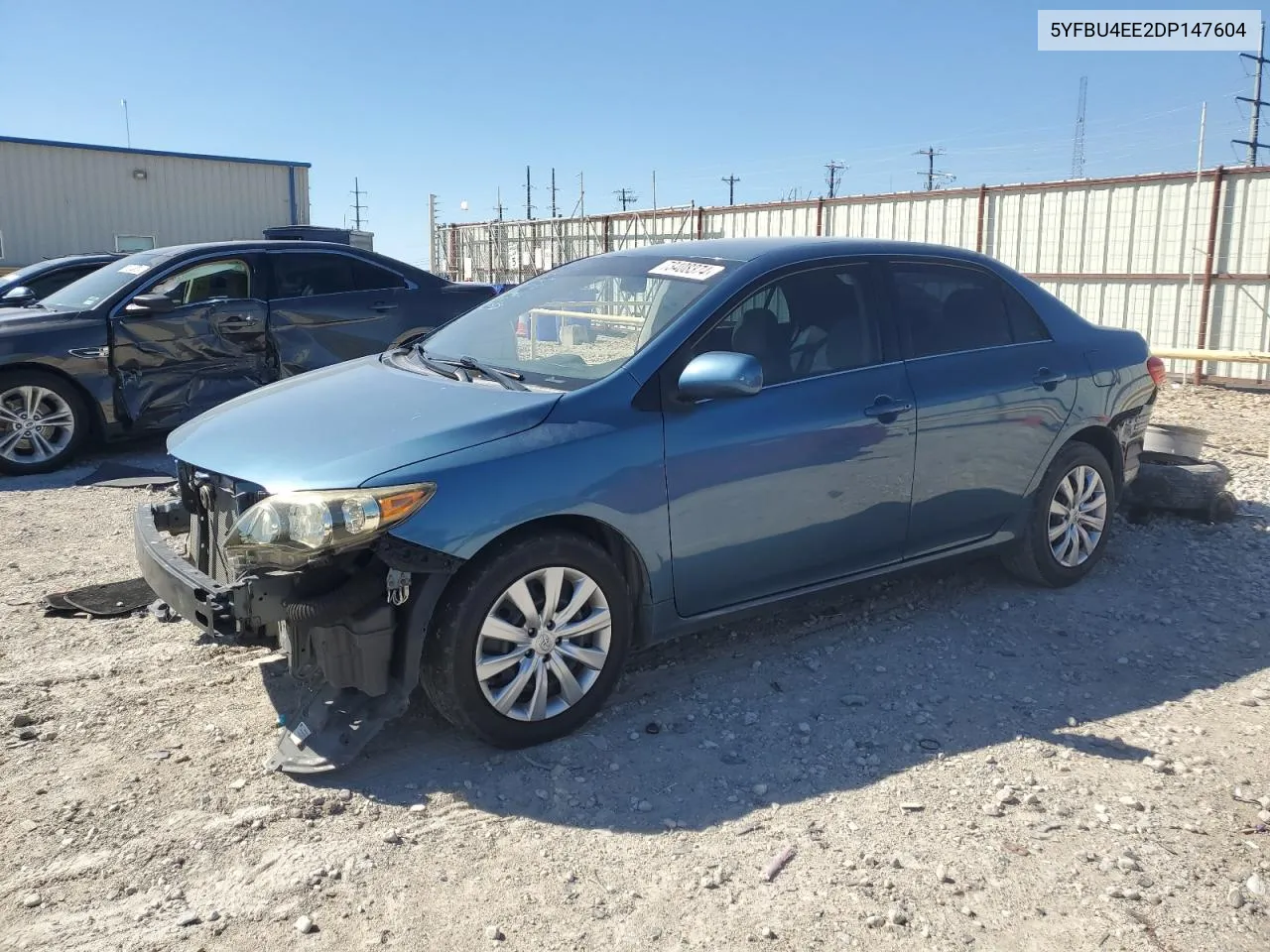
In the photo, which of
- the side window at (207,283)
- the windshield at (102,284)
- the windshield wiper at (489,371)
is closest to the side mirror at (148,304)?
the side window at (207,283)

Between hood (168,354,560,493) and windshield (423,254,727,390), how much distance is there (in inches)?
12.6

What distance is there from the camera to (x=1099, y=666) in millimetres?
4570

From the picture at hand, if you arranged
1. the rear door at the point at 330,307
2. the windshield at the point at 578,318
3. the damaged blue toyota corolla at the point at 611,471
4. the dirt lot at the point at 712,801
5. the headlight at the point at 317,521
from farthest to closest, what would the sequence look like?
the rear door at the point at 330,307 → the windshield at the point at 578,318 → the damaged blue toyota corolla at the point at 611,471 → the headlight at the point at 317,521 → the dirt lot at the point at 712,801

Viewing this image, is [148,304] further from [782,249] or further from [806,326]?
[806,326]

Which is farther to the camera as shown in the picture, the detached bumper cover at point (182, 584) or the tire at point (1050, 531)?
the tire at point (1050, 531)

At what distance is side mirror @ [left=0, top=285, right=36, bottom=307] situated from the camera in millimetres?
9860

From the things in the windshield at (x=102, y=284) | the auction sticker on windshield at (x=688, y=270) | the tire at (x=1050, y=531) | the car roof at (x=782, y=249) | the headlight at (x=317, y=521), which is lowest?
the tire at (x=1050, y=531)

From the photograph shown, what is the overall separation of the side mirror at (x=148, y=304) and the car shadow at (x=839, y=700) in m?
4.83

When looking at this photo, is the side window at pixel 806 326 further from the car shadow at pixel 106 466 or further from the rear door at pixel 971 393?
the car shadow at pixel 106 466

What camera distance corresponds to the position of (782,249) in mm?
4582

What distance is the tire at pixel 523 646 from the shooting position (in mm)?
3498

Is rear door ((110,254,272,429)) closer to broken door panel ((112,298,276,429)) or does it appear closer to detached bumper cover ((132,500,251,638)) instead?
broken door panel ((112,298,276,429))

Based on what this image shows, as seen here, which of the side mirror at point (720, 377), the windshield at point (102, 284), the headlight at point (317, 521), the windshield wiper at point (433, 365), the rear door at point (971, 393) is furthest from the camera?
the windshield at point (102, 284)

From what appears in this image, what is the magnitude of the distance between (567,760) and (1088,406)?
10.8 ft
